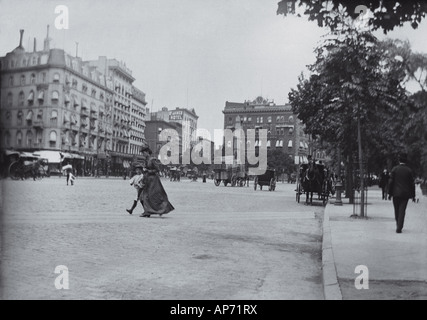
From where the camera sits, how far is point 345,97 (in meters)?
10.6

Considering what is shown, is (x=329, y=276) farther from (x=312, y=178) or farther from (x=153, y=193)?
(x=312, y=178)

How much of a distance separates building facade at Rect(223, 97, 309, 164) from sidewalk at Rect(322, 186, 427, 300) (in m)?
2.16

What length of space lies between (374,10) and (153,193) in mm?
6723

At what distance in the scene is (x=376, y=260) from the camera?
5.66 metres

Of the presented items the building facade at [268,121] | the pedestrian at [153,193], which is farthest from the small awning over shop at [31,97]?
the pedestrian at [153,193]

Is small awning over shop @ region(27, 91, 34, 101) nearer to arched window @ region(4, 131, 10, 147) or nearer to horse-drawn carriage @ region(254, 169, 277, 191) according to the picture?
arched window @ region(4, 131, 10, 147)

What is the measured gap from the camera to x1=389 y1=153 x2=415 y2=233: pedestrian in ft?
26.6

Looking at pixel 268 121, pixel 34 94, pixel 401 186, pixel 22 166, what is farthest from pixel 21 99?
pixel 401 186

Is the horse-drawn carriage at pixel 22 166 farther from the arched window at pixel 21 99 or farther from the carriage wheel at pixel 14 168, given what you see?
the arched window at pixel 21 99

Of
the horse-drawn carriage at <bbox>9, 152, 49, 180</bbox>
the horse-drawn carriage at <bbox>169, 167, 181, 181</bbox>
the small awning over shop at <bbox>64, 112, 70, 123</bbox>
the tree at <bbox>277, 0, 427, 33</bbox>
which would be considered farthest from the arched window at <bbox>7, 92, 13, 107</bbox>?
the horse-drawn carriage at <bbox>169, 167, 181, 181</bbox>

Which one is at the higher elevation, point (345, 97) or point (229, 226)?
point (345, 97)
